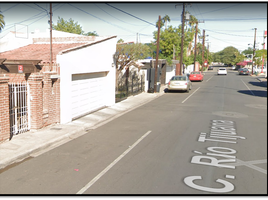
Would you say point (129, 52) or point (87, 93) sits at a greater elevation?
point (129, 52)

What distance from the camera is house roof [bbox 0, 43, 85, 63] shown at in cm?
1188

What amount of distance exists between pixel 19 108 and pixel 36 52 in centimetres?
513

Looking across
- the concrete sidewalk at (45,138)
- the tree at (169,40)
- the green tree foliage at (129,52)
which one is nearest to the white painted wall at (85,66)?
the concrete sidewalk at (45,138)

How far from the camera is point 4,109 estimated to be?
8031 millimetres

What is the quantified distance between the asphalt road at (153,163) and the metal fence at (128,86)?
7.89 m

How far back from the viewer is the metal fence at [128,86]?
18844mm

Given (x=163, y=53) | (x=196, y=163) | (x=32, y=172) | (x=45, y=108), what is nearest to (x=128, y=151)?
(x=196, y=163)

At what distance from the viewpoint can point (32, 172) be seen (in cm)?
601

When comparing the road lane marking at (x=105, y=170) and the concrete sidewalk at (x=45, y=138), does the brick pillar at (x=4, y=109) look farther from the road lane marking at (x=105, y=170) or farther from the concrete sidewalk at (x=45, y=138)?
the road lane marking at (x=105, y=170)

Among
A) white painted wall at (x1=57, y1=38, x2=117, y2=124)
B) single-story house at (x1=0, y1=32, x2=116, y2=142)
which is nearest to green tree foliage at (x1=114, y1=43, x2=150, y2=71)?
white painted wall at (x1=57, y1=38, x2=117, y2=124)

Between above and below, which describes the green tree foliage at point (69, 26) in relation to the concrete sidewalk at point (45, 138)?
above

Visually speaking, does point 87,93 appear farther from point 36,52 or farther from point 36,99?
point 36,99

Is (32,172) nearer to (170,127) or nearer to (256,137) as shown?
(170,127)

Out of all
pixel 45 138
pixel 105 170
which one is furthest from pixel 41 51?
pixel 105 170
